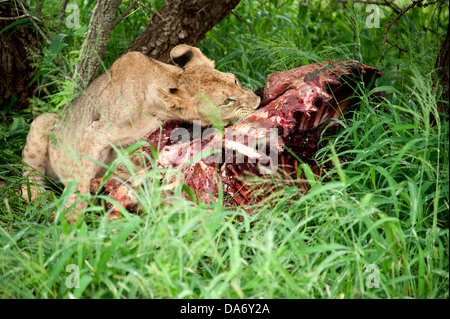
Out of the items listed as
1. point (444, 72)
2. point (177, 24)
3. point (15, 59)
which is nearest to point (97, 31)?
point (177, 24)

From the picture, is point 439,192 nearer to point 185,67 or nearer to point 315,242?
point 315,242

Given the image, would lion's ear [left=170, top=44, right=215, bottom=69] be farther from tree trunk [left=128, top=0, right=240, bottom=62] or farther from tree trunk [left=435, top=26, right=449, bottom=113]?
tree trunk [left=435, top=26, right=449, bottom=113]

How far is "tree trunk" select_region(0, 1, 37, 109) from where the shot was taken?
4.46 m

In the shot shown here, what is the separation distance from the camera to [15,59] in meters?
4.66

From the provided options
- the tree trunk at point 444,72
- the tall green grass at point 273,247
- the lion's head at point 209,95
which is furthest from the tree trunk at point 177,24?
the tree trunk at point 444,72

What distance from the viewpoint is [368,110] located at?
138 inches

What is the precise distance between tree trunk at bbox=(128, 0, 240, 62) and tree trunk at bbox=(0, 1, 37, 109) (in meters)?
1.04

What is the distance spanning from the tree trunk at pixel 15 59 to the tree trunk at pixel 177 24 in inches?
41.0

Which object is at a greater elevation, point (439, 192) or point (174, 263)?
point (439, 192)

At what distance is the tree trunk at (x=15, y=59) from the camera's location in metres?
4.46

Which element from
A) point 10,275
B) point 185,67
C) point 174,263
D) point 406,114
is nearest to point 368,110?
point 406,114

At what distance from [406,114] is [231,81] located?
143 cm

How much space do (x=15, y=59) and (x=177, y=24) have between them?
1598mm

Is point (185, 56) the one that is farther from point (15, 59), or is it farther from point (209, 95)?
point (15, 59)
